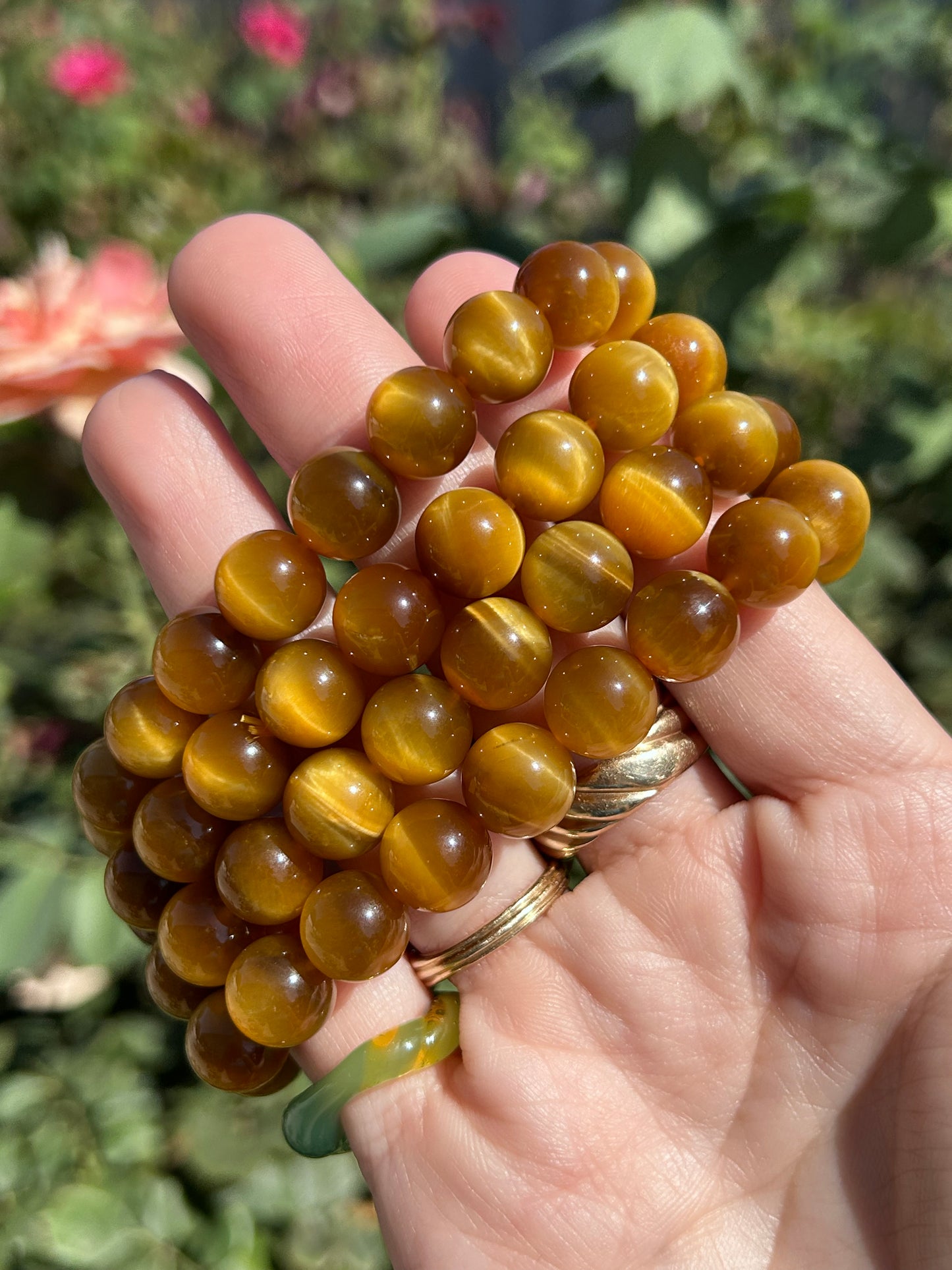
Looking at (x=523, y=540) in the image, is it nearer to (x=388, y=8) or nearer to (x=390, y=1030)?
(x=390, y=1030)

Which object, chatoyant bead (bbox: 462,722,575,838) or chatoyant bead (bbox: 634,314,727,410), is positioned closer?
chatoyant bead (bbox: 462,722,575,838)

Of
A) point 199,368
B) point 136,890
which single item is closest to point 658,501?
point 136,890

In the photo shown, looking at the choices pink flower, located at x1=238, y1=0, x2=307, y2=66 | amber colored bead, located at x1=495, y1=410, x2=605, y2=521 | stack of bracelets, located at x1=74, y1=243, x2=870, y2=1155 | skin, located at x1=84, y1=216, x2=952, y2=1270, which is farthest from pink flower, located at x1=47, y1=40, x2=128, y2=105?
amber colored bead, located at x1=495, y1=410, x2=605, y2=521

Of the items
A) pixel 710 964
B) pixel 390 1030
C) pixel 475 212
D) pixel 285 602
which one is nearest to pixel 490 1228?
pixel 390 1030

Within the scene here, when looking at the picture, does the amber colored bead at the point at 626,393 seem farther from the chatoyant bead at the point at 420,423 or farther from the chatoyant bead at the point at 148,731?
the chatoyant bead at the point at 148,731

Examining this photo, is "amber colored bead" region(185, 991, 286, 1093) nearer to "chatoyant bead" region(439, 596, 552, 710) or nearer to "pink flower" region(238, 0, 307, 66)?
"chatoyant bead" region(439, 596, 552, 710)

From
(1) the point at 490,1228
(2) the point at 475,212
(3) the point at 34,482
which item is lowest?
(3) the point at 34,482
